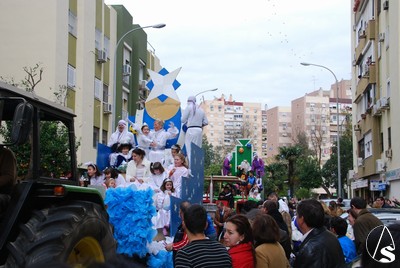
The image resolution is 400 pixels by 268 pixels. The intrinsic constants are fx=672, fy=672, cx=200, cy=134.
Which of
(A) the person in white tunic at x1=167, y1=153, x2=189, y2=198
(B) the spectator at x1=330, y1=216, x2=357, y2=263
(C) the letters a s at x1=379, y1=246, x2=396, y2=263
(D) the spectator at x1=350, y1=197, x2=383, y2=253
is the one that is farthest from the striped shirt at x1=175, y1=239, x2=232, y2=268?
(A) the person in white tunic at x1=167, y1=153, x2=189, y2=198

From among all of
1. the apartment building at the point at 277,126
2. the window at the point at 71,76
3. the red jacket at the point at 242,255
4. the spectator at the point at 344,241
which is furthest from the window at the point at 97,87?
the apartment building at the point at 277,126

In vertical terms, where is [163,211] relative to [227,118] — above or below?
below

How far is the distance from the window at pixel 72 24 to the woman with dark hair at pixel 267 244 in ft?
88.5

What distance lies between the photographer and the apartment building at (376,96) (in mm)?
32562

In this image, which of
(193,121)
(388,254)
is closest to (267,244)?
(388,254)

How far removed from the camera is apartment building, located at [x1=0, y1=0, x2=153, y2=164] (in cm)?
2936

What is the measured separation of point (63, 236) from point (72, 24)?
90.9 ft

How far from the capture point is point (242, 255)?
18.8ft

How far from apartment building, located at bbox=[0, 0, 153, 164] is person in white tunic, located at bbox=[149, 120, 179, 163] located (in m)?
8.95

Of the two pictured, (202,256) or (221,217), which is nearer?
(202,256)

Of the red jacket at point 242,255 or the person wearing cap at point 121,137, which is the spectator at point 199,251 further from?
the person wearing cap at point 121,137

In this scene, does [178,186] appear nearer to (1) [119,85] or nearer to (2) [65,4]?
(2) [65,4]

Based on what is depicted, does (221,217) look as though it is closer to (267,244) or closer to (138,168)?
(138,168)

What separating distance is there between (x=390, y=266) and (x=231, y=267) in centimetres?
273
